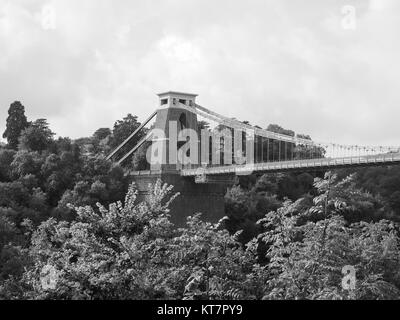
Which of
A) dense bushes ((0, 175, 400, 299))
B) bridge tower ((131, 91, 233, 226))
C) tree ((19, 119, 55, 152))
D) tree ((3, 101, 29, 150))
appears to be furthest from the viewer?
tree ((3, 101, 29, 150))

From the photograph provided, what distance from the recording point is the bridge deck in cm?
3906

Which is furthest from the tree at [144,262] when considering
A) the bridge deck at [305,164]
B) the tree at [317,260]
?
the bridge deck at [305,164]

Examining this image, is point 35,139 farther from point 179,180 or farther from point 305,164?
point 305,164

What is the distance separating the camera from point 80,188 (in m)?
44.0

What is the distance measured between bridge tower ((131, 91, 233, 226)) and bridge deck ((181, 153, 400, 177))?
992 millimetres

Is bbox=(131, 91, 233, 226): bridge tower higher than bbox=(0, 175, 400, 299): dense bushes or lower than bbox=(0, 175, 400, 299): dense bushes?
higher

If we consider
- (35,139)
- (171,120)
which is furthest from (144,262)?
(171,120)

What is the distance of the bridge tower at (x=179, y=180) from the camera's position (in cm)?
4872

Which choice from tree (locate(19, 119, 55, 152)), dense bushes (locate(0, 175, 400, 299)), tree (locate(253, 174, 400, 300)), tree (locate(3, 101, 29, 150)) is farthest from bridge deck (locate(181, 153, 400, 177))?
tree (locate(253, 174, 400, 300))

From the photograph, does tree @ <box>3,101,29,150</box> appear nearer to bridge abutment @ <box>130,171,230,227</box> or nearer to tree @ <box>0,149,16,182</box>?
tree @ <box>0,149,16,182</box>

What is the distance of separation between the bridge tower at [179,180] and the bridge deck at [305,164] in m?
0.99

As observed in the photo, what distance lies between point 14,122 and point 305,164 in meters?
18.1

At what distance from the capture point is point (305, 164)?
43.7 meters
